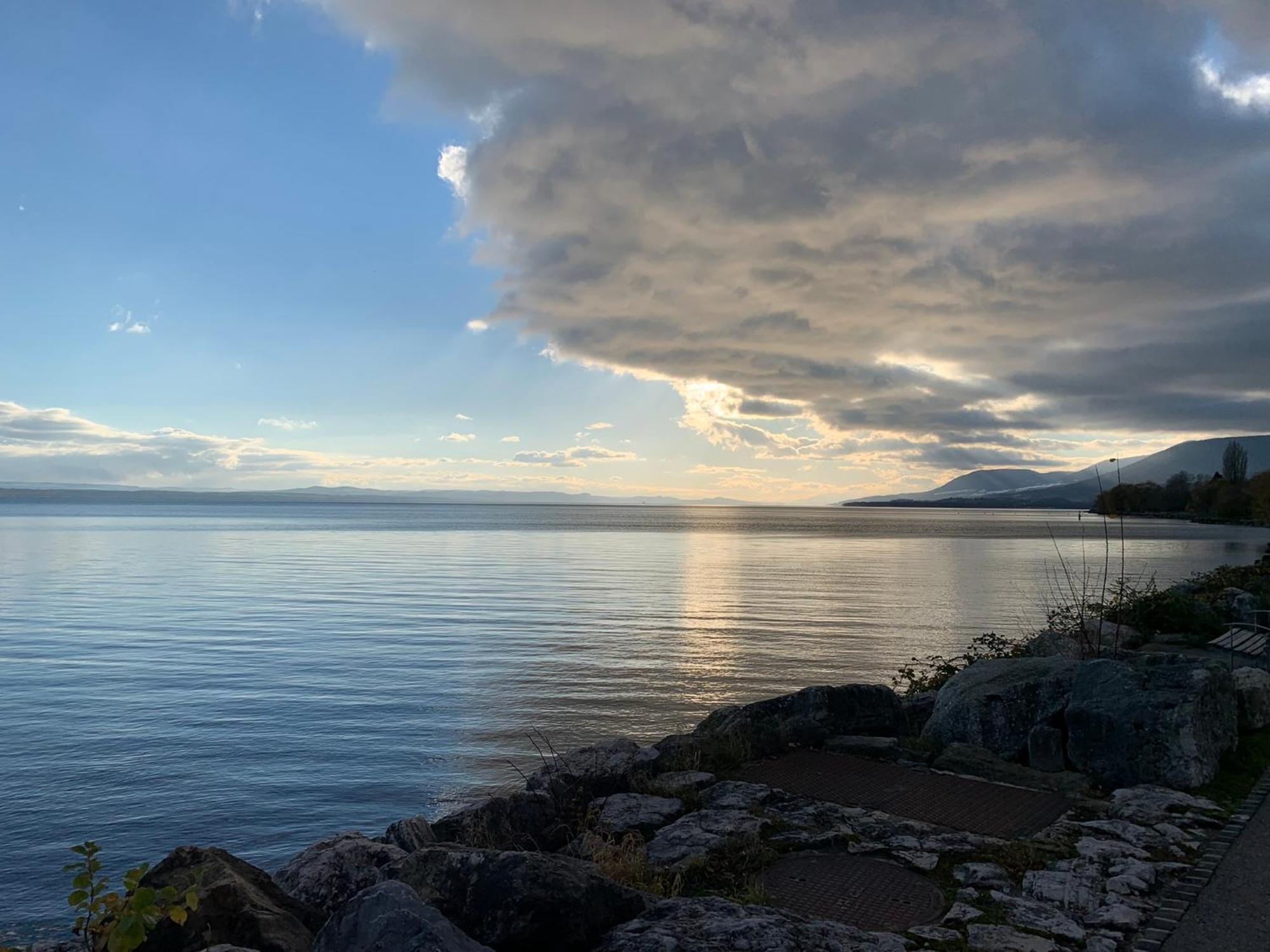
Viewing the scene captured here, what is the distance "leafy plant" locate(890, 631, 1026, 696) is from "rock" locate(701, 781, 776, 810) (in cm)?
738

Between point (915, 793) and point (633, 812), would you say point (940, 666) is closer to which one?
point (915, 793)

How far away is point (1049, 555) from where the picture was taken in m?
78.0

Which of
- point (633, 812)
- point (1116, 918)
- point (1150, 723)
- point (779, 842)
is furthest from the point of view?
point (1150, 723)

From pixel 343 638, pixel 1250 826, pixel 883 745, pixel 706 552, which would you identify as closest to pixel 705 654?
pixel 343 638

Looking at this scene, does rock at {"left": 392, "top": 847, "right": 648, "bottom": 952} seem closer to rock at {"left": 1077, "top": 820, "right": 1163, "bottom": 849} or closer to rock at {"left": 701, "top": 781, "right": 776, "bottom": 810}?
rock at {"left": 701, "top": 781, "right": 776, "bottom": 810}

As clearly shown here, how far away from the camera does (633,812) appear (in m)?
9.68

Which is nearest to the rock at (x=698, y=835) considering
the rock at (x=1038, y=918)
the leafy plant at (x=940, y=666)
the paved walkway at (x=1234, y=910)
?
the rock at (x=1038, y=918)

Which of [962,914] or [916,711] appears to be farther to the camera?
[916,711]

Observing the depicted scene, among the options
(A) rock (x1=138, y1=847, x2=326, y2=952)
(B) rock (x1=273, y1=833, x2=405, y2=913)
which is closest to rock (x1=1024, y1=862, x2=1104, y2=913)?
(B) rock (x1=273, y1=833, x2=405, y2=913)

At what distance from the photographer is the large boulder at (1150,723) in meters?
10.5

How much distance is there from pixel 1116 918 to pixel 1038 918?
22.2 inches

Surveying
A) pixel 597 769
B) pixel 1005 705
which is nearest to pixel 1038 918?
pixel 597 769

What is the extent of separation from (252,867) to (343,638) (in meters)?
21.9

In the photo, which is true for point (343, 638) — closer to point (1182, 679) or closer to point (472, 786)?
point (472, 786)
